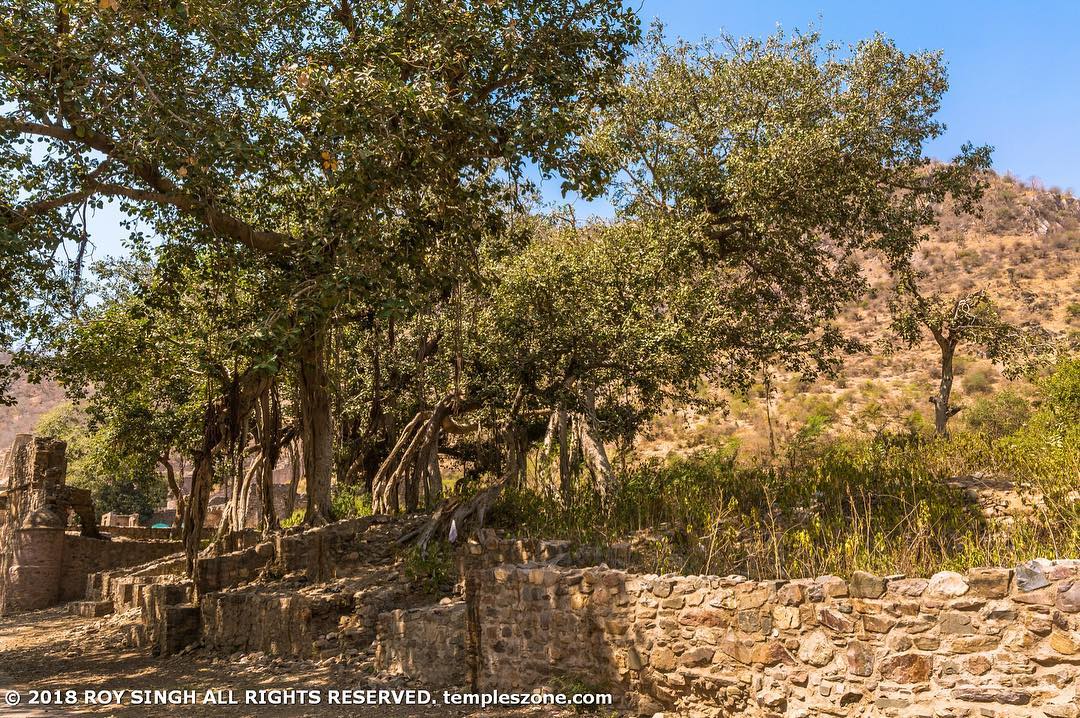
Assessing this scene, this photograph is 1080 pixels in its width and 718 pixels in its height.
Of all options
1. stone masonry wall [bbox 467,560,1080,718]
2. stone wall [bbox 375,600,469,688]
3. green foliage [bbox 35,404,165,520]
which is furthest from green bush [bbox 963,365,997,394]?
green foliage [bbox 35,404,165,520]

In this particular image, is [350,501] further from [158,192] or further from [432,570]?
[158,192]

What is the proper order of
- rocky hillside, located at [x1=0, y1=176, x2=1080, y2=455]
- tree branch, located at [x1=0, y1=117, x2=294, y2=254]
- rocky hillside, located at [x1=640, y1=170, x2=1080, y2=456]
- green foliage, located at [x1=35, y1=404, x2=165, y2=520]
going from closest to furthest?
tree branch, located at [x1=0, y1=117, x2=294, y2=254]
rocky hillside, located at [x1=640, y1=170, x2=1080, y2=456]
rocky hillside, located at [x1=0, y1=176, x2=1080, y2=455]
green foliage, located at [x1=35, y1=404, x2=165, y2=520]

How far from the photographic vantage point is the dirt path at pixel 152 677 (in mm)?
7695

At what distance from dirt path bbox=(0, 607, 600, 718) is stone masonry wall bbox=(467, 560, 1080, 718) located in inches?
27.6

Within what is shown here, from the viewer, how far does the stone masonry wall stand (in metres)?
4.71

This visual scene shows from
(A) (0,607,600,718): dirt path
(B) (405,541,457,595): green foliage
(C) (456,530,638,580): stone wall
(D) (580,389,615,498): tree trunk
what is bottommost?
(A) (0,607,600,718): dirt path

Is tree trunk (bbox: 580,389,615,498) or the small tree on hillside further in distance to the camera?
the small tree on hillside

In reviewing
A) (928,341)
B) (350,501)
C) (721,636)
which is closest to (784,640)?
(721,636)

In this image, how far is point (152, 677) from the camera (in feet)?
32.9

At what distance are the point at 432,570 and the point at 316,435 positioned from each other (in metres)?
3.49

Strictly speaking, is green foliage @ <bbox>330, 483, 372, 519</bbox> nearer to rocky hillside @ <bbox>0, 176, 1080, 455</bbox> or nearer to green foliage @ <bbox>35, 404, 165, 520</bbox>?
green foliage @ <bbox>35, 404, 165, 520</bbox>

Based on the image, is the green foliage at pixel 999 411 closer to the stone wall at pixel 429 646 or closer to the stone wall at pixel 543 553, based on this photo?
the stone wall at pixel 543 553

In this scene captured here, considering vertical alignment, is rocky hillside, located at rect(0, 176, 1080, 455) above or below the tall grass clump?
above

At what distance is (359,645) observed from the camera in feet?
31.5
